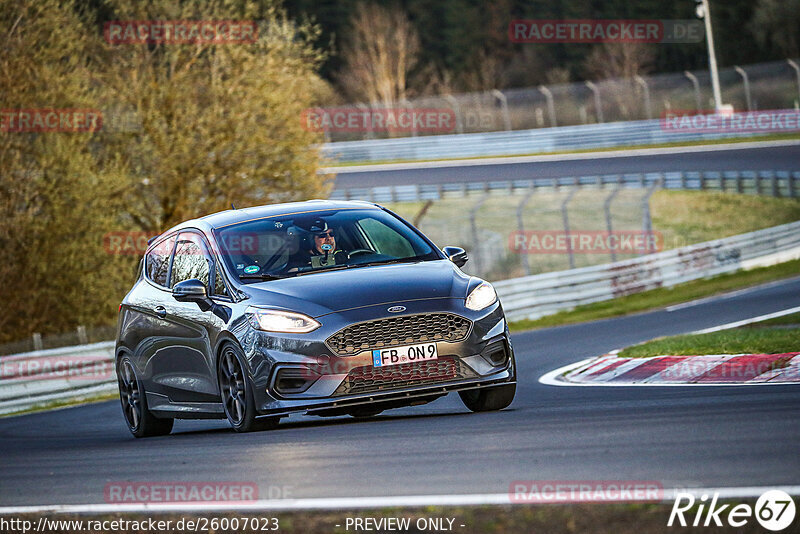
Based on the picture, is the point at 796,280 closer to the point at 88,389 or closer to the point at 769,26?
the point at 88,389

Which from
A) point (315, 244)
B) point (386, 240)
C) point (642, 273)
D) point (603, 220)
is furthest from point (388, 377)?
point (603, 220)

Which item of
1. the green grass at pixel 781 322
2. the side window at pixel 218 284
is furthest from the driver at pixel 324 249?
the green grass at pixel 781 322

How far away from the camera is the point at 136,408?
11508 mm

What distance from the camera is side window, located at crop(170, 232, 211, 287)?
410 inches

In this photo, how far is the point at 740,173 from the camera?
3862 cm

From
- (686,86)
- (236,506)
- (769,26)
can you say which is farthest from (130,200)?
(769,26)

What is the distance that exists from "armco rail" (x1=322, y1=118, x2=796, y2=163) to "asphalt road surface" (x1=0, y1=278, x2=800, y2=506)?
39550mm

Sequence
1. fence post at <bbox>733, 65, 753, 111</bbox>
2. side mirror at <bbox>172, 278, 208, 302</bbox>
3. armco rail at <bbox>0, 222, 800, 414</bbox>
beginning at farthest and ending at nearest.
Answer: fence post at <bbox>733, 65, 753, 111</bbox>, armco rail at <bbox>0, 222, 800, 414</bbox>, side mirror at <bbox>172, 278, 208, 302</bbox>

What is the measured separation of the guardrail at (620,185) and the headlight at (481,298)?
25036mm

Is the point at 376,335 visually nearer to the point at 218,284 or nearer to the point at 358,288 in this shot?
the point at 358,288

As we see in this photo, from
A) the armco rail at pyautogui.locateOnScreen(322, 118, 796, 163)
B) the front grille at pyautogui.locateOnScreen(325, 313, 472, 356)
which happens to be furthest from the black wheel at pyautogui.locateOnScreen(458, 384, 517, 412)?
the armco rail at pyautogui.locateOnScreen(322, 118, 796, 163)

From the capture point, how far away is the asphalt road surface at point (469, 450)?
21.1ft

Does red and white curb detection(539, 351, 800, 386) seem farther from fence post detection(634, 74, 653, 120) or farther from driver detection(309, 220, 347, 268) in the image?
fence post detection(634, 74, 653, 120)

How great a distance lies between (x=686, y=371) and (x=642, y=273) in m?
16.9
